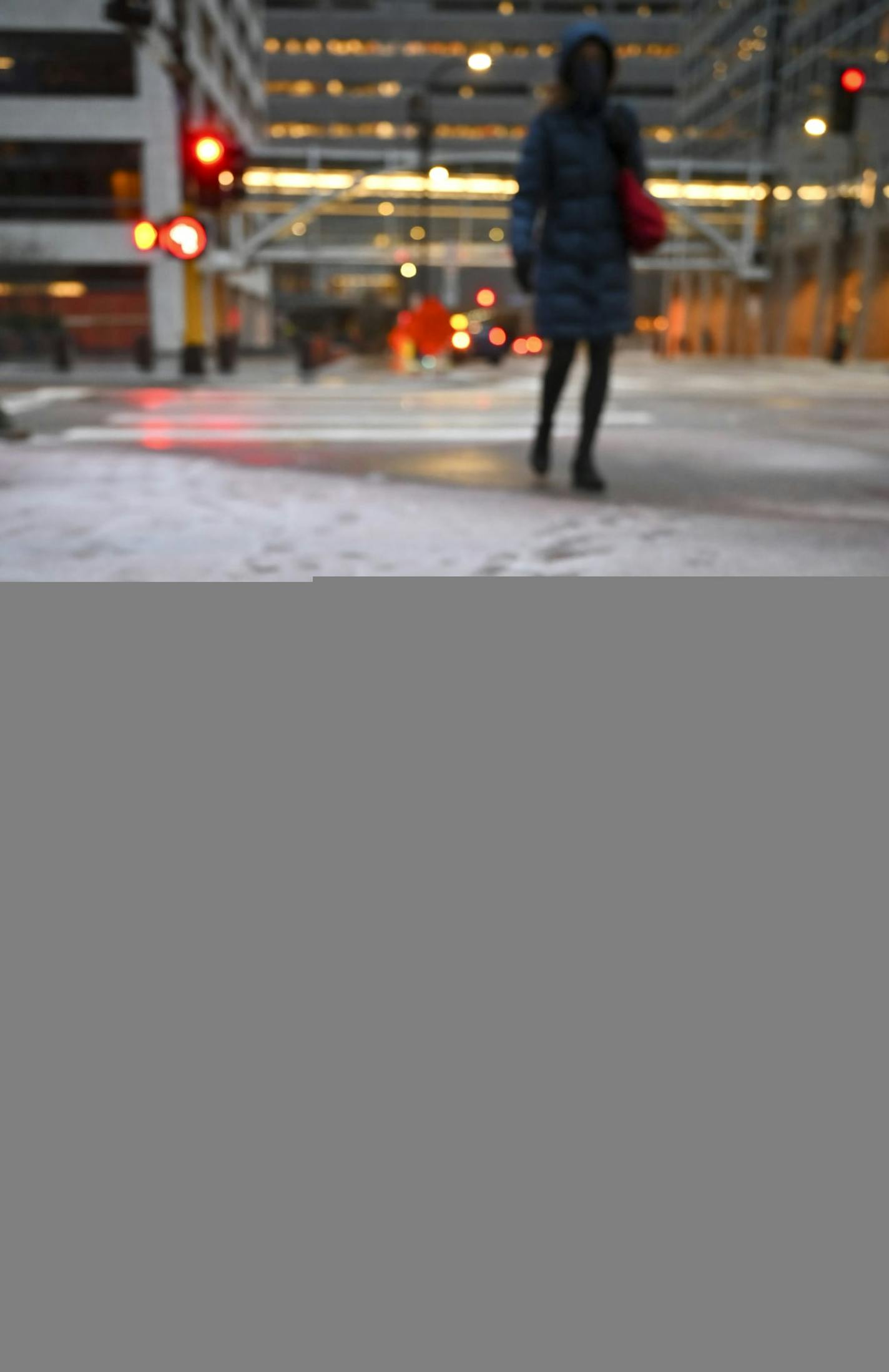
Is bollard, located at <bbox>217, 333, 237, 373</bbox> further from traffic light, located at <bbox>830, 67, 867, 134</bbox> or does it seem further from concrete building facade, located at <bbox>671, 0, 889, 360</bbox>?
concrete building facade, located at <bbox>671, 0, 889, 360</bbox>

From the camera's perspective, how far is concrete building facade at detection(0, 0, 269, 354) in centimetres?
3344

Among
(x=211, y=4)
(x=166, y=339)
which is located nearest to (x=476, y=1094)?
(x=166, y=339)

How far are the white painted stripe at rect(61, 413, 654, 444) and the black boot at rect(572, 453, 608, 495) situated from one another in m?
2.51

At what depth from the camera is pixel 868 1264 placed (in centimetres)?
117

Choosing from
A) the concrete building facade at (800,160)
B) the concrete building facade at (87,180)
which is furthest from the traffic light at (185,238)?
the concrete building facade at (800,160)

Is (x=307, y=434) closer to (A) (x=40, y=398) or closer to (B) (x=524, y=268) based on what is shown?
(B) (x=524, y=268)

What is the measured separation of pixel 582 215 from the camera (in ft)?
17.9

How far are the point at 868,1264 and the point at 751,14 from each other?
59.0 m

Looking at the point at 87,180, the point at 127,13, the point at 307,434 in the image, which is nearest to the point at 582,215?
the point at 307,434

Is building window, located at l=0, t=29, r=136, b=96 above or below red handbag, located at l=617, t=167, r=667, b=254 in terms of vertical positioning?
above

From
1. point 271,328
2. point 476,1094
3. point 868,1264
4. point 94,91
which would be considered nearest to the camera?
point 868,1264

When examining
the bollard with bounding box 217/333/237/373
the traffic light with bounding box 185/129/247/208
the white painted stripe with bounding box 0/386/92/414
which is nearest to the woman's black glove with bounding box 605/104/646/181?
the white painted stripe with bounding box 0/386/92/414

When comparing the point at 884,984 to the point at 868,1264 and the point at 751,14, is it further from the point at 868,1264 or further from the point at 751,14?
the point at 751,14

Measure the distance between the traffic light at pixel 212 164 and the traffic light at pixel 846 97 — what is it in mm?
8025
